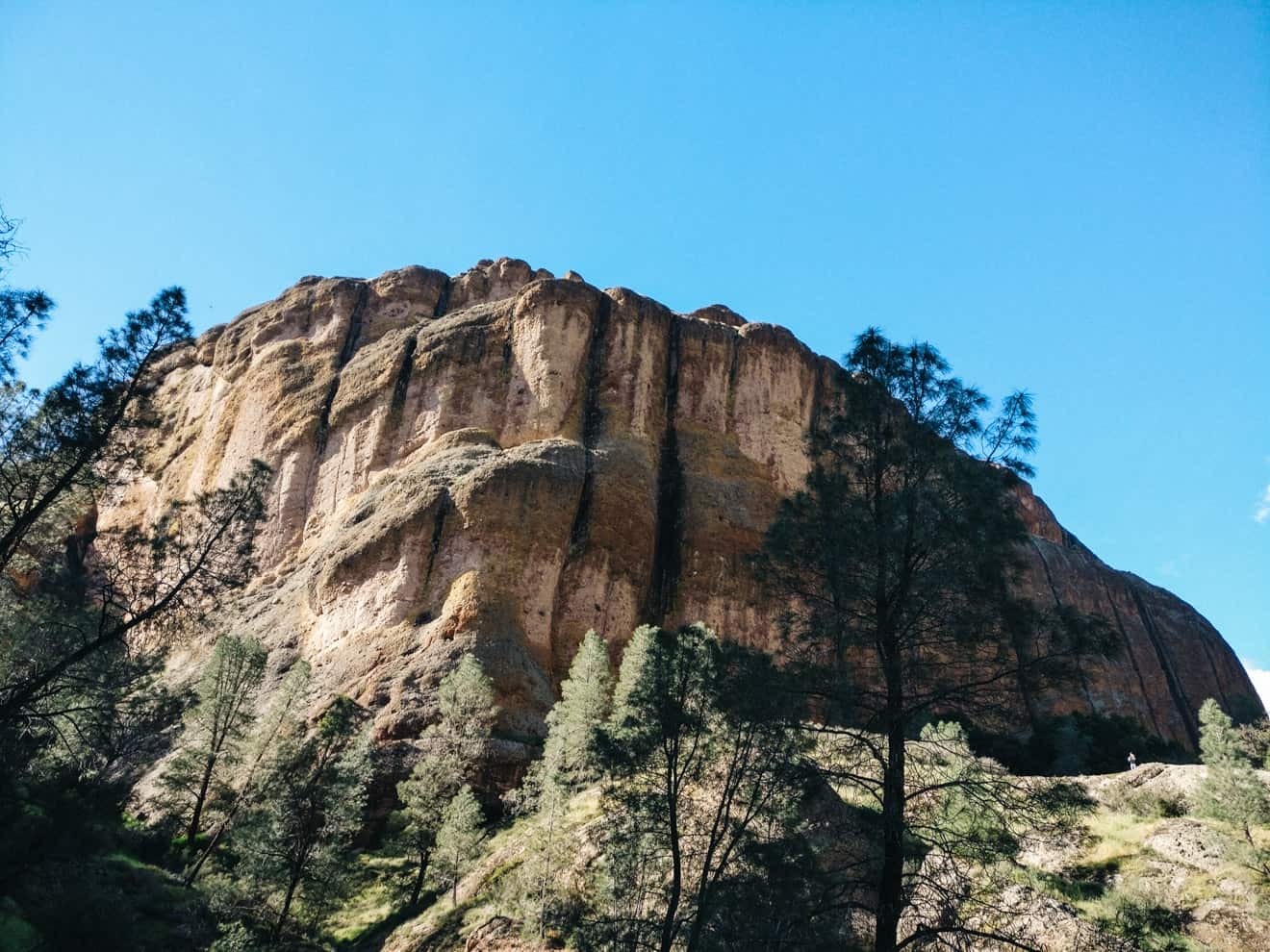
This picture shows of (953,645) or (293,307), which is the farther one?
(293,307)

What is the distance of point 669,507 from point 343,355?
28.6m

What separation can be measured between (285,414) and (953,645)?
177 ft

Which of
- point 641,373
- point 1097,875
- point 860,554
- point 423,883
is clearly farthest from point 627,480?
point 860,554

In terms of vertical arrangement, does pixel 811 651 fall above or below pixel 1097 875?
above

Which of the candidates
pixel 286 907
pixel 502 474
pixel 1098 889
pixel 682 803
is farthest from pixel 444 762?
pixel 1098 889

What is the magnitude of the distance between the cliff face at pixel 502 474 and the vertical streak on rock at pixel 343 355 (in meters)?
0.20

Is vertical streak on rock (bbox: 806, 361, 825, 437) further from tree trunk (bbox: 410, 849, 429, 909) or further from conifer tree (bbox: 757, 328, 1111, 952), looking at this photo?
conifer tree (bbox: 757, 328, 1111, 952)

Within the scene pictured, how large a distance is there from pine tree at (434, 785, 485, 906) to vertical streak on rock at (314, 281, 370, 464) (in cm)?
3611

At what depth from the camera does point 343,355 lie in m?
63.2

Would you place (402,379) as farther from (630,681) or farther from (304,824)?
(630,681)

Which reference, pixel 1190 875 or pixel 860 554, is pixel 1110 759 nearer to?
pixel 1190 875

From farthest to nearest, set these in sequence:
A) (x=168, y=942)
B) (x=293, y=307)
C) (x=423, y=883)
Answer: (x=293, y=307) → (x=423, y=883) → (x=168, y=942)

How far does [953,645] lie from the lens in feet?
50.0

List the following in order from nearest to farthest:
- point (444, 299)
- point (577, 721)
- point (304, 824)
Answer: point (577, 721), point (304, 824), point (444, 299)
